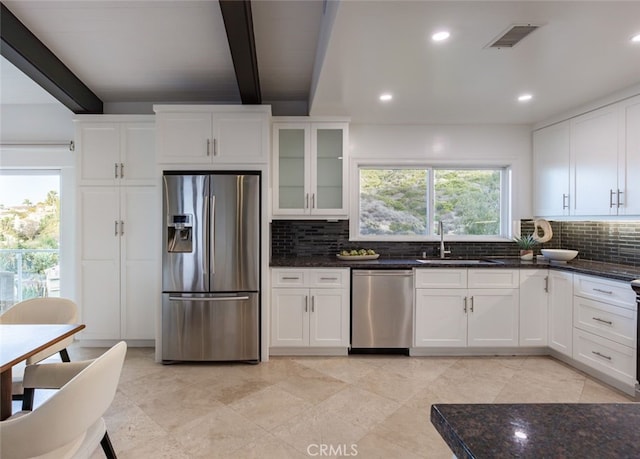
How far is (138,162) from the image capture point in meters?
3.31

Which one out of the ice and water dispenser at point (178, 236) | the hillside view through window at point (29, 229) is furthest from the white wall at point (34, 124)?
the ice and water dispenser at point (178, 236)

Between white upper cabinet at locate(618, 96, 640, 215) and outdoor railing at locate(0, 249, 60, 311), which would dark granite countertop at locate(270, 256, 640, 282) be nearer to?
white upper cabinet at locate(618, 96, 640, 215)

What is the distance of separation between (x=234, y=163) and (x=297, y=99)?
1096 millimetres

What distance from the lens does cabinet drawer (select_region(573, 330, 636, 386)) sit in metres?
2.44

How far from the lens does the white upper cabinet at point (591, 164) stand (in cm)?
270

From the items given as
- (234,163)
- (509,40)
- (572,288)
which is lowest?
(572,288)

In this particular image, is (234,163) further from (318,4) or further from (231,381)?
(231,381)

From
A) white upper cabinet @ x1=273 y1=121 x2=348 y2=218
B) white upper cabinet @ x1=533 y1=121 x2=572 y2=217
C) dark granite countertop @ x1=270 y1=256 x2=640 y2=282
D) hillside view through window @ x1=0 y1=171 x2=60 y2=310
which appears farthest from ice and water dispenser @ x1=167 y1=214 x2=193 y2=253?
white upper cabinet @ x1=533 y1=121 x2=572 y2=217

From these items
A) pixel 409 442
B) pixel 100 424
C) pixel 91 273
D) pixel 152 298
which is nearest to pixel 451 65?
pixel 409 442

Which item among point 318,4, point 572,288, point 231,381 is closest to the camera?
point 318,4

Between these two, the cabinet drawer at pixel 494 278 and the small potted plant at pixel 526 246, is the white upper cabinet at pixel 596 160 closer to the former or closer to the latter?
the small potted plant at pixel 526 246

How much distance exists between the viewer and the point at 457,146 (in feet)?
12.3

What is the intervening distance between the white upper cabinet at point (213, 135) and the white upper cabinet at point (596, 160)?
2.94 m

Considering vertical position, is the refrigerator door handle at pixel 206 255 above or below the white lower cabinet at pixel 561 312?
above
